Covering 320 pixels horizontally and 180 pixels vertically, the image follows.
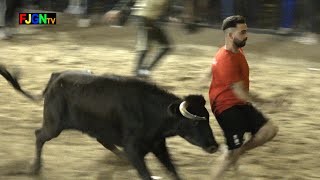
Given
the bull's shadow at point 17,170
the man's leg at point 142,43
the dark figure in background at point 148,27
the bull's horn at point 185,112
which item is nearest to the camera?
the bull's horn at point 185,112

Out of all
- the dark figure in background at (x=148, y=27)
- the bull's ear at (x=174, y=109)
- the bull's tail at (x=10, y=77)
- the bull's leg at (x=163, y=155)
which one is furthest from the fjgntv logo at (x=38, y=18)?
the bull's ear at (x=174, y=109)

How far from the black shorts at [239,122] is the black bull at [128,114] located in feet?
1.05

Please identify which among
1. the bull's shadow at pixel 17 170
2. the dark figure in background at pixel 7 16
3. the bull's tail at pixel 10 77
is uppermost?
the bull's tail at pixel 10 77

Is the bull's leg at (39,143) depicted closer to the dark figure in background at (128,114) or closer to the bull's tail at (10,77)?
the dark figure in background at (128,114)

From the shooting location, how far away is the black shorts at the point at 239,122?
4656 mm

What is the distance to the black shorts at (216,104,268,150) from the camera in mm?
4656

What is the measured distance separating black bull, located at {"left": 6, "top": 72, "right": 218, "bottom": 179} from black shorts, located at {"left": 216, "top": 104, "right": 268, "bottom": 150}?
0.32 metres

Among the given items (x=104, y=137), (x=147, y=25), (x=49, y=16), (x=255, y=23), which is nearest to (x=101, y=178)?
(x=104, y=137)

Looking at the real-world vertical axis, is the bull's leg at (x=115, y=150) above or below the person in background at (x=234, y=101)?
below

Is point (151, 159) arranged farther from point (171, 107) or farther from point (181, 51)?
point (181, 51)

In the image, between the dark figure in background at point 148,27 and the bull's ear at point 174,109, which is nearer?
the bull's ear at point 174,109

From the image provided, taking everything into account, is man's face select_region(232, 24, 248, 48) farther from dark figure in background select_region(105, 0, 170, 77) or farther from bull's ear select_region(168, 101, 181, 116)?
dark figure in background select_region(105, 0, 170, 77)

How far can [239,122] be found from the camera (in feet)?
15.3

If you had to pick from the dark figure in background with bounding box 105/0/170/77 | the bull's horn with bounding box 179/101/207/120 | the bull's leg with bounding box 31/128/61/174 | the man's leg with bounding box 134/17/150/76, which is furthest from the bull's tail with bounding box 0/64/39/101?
the man's leg with bounding box 134/17/150/76
